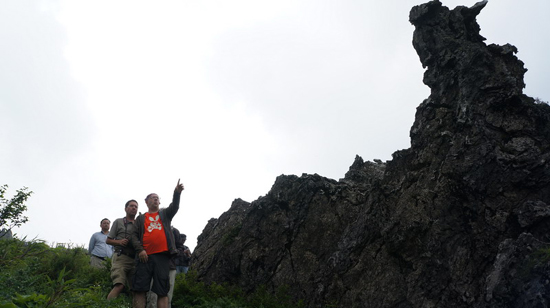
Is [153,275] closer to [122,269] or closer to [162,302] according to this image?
[162,302]

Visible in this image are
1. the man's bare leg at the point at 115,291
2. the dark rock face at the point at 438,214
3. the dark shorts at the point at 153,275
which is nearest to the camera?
the dark shorts at the point at 153,275

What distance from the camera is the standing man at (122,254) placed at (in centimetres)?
906

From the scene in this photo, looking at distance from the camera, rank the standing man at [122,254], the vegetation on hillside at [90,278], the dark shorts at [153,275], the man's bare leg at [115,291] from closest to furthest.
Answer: the vegetation on hillside at [90,278], the dark shorts at [153,275], the man's bare leg at [115,291], the standing man at [122,254]

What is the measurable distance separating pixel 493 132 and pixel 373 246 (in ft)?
16.8

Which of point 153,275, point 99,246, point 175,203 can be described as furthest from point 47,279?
point 99,246

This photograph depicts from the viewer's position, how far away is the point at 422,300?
9.59 metres

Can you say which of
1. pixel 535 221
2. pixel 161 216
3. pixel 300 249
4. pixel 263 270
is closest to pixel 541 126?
pixel 535 221

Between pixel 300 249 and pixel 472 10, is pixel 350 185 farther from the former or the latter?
pixel 472 10

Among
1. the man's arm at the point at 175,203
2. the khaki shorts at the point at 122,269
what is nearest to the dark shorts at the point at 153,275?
the khaki shorts at the point at 122,269

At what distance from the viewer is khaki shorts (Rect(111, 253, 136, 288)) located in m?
9.06

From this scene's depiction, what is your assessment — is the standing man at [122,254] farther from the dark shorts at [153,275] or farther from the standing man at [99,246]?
the standing man at [99,246]

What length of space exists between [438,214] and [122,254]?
30.0 ft

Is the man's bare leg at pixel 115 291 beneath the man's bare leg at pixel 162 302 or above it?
above

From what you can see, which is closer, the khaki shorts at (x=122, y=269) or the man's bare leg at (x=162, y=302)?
the man's bare leg at (x=162, y=302)
